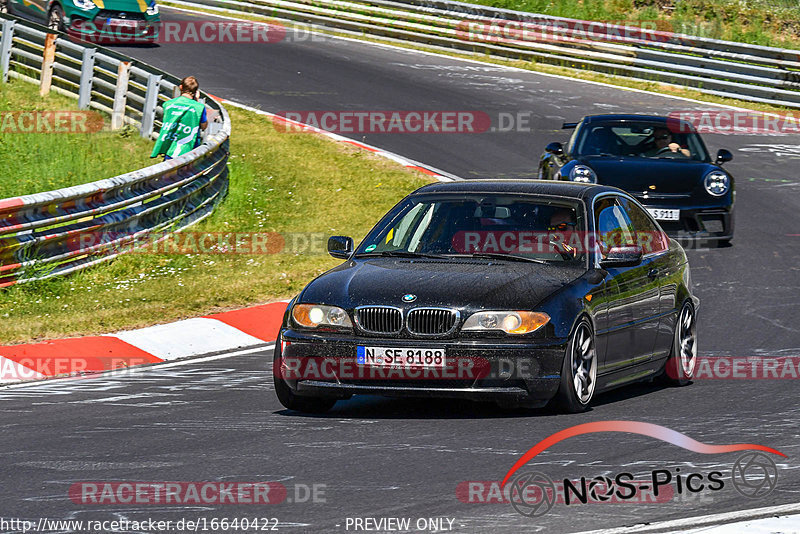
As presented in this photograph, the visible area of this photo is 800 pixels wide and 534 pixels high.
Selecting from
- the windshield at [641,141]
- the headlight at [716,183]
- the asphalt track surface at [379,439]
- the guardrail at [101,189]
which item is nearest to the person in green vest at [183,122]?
the guardrail at [101,189]

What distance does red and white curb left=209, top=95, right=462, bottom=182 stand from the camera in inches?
768

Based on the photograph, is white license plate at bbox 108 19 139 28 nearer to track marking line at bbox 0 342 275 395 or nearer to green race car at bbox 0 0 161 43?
green race car at bbox 0 0 161 43

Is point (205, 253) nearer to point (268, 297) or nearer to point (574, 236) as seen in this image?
point (268, 297)

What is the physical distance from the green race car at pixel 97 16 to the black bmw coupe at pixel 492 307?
65.2 ft

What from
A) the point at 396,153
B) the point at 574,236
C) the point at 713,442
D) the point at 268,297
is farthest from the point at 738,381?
the point at 396,153

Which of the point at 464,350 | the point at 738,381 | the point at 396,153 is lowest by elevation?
the point at 396,153

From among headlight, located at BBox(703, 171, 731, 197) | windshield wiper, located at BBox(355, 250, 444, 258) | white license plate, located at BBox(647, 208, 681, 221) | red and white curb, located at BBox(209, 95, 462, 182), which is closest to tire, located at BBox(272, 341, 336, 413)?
windshield wiper, located at BBox(355, 250, 444, 258)

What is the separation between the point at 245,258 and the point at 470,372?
799cm

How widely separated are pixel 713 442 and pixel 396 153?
14433 millimetres

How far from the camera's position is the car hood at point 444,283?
778cm

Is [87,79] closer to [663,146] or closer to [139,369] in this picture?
[663,146]

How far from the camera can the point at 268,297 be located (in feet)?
42.8

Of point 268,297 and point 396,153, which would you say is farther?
point 396,153

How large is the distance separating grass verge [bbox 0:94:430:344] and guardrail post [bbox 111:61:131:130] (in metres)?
1.85
